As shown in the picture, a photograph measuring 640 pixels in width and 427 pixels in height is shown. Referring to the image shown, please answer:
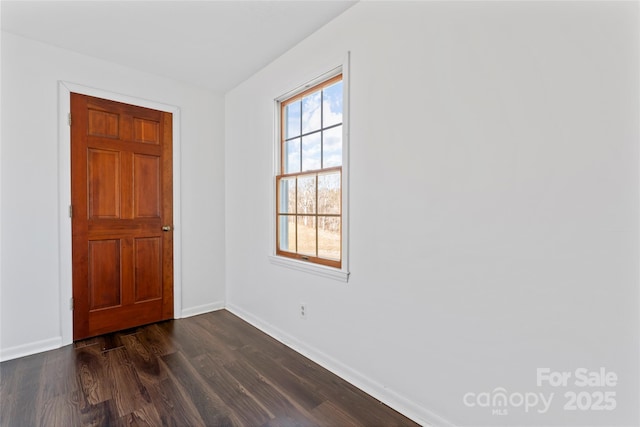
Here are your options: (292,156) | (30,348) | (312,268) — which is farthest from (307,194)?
(30,348)

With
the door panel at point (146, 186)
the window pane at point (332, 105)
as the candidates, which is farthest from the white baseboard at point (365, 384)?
the window pane at point (332, 105)

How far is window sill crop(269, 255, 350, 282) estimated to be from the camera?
7.11 feet

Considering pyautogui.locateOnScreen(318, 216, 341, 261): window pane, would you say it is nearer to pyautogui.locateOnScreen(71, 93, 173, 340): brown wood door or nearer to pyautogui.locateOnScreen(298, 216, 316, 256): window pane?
pyautogui.locateOnScreen(298, 216, 316, 256): window pane

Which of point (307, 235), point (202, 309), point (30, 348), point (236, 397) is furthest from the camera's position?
point (202, 309)

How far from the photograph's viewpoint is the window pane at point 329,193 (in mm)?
2301

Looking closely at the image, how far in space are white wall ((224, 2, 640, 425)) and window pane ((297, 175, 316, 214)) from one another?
0.51 meters

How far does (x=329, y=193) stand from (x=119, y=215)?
2.09m

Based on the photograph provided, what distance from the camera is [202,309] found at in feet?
11.4

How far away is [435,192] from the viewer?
1635 mm

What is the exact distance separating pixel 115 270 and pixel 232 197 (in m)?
1.34

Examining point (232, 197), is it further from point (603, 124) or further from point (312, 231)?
point (603, 124)

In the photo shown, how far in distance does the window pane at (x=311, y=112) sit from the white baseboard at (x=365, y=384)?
1.80 m

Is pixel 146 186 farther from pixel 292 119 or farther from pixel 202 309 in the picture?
pixel 292 119

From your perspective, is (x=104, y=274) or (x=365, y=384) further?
(x=104, y=274)
